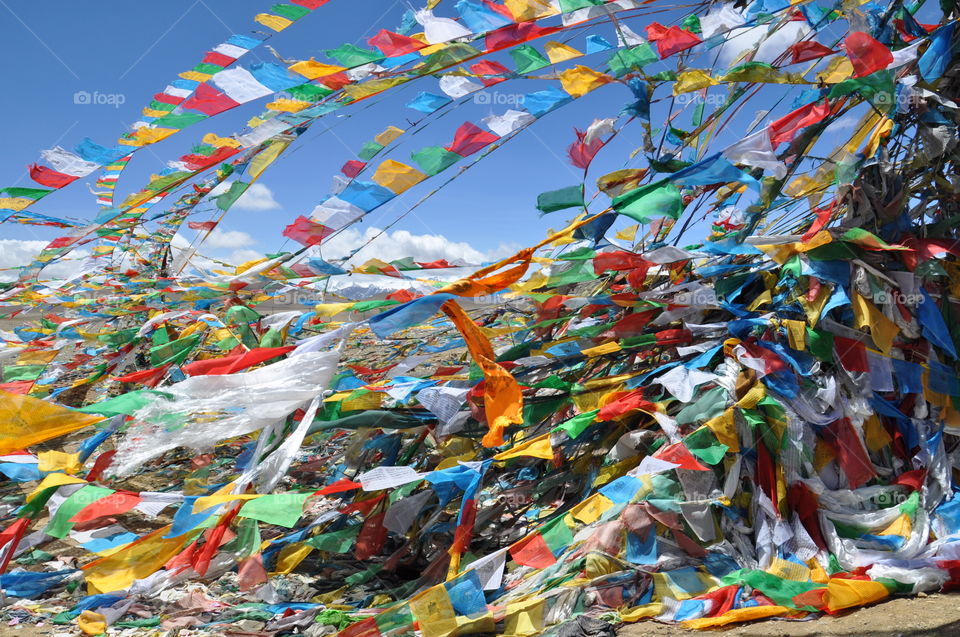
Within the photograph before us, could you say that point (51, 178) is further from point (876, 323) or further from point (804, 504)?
point (876, 323)

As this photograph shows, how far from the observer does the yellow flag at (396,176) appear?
7.86 ft

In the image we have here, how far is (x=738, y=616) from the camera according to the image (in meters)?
2.05

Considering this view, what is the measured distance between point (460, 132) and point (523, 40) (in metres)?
0.41

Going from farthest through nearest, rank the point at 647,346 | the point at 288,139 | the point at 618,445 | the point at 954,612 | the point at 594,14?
the point at 647,346, the point at 618,445, the point at 288,139, the point at 594,14, the point at 954,612

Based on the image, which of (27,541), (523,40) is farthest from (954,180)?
(27,541)

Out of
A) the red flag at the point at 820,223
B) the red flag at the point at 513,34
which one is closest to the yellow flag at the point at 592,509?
the red flag at the point at 820,223

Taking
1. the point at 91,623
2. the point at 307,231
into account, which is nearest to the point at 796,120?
the point at 307,231

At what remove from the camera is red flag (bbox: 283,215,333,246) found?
2425mm

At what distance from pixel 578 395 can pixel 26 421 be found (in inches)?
81.0

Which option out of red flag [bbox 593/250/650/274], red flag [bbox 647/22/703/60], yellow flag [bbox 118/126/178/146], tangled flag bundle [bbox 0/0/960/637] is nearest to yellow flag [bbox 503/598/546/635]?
tangled flag bundle [bbox 0/0/960/637]

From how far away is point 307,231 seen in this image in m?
2.44

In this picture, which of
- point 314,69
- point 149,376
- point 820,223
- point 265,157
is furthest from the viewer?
point 149,376

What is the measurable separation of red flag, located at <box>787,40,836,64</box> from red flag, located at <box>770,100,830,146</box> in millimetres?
246

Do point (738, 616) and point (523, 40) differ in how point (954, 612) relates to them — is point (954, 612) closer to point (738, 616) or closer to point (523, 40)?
point (738, 616)
